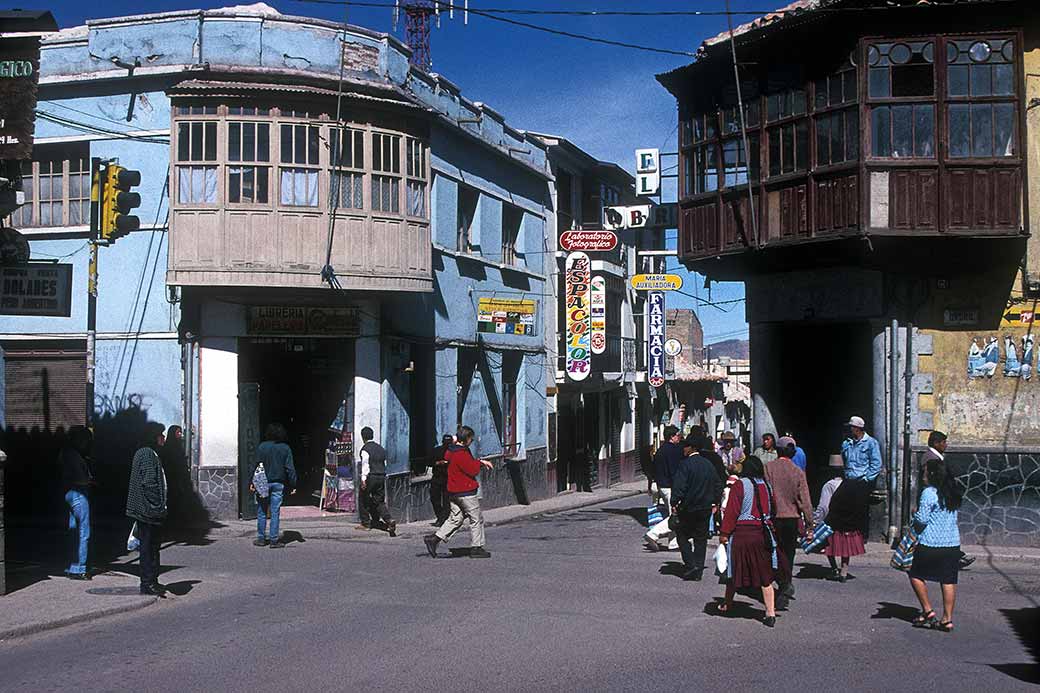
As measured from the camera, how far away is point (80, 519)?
42.2ft

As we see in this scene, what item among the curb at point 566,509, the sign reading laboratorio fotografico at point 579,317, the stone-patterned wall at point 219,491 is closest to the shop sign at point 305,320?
the stone-patterned wall at point 219,491

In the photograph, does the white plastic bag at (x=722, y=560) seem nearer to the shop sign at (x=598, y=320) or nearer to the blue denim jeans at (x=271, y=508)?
the blue denim jeans at (x=271, y=508)

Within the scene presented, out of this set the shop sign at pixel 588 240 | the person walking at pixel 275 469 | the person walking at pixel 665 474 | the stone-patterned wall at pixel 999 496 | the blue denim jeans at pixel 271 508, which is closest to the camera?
the person walking at pixel 665 474

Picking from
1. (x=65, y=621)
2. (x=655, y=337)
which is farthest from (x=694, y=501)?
(x=655, y=337)

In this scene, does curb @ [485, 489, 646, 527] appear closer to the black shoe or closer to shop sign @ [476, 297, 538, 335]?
shop sign @ [476, 297, 538, 335]

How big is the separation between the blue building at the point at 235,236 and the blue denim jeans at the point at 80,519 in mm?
6091

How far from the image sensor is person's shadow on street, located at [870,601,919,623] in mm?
11289

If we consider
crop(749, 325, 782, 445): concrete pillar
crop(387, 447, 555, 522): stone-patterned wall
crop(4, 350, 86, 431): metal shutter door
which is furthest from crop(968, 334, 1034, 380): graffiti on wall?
crop(4, 350, 86, 431): metal shutter door

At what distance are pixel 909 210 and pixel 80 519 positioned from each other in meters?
12.2

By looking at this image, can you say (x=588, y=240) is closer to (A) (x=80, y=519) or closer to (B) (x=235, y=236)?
(B) (x=235, y=236)

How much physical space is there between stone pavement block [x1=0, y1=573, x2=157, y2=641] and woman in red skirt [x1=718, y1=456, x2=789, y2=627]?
20.2ft

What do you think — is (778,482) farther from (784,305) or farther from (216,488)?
(216,488)

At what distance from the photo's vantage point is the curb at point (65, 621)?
1003 cm

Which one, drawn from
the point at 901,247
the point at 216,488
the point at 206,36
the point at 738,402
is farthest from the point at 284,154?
the point at 738,402
